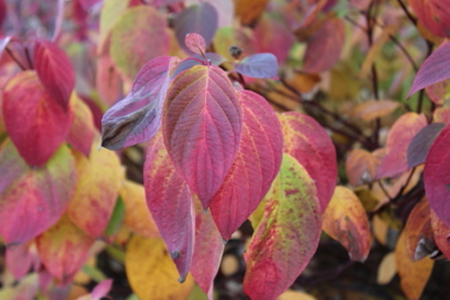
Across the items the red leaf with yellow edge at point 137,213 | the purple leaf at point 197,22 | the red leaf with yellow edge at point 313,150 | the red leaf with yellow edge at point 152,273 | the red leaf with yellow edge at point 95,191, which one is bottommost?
the red leaf with yellow edge at point 152,273

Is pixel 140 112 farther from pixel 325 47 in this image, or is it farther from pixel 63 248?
pixel 325 47

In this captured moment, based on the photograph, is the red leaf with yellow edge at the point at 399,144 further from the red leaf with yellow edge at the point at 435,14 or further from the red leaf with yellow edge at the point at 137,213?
the red leaf with yellow edge at the point at 137,213

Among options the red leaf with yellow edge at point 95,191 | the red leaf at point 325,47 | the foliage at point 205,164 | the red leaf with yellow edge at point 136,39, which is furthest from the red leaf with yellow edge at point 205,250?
the red leaf at point 325,47

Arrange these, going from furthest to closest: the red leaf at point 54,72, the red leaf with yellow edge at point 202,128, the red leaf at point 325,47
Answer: the red leaf at point 325,47
the red leaf at point 54,72
the red leaf with yellow edge at point 202,128

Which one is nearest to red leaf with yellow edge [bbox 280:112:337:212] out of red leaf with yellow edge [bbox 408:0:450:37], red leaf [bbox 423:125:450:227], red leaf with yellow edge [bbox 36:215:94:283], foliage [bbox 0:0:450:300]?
foliage [bbox 0:0:450:300]

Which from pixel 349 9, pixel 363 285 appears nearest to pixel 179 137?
pixel 349 9

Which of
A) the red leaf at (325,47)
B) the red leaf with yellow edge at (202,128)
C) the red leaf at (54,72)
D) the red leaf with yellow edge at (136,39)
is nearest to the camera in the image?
the red leaf with yellow edge at (202,128)

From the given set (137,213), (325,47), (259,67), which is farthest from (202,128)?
(325,47)

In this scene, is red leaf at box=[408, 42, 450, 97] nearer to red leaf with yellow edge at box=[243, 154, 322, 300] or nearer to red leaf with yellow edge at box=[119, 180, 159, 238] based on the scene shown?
red leaf with yellow edge at box=[243, 154, 322, 300]
